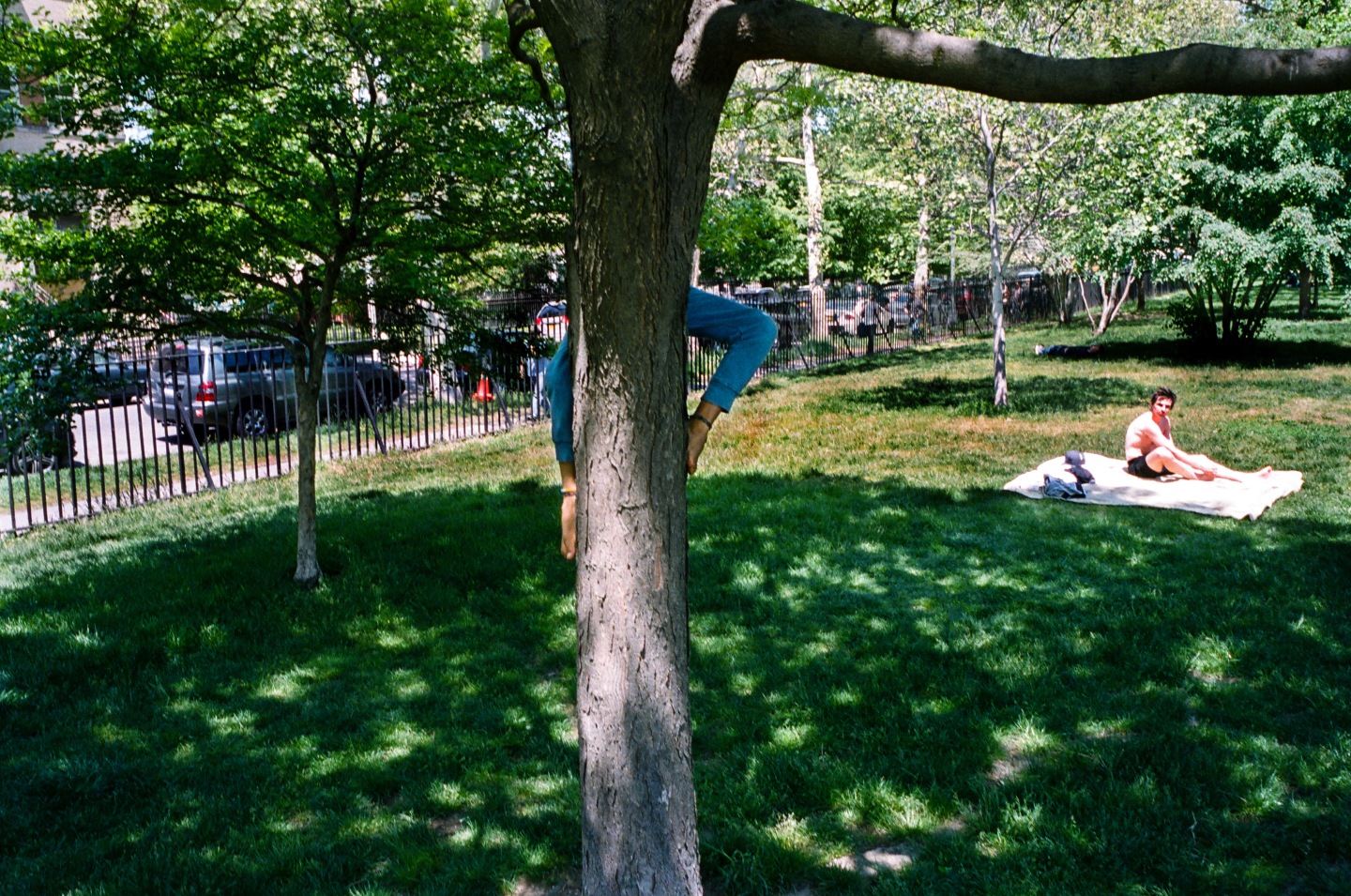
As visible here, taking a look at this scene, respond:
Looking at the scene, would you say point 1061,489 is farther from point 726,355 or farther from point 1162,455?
point 726,355

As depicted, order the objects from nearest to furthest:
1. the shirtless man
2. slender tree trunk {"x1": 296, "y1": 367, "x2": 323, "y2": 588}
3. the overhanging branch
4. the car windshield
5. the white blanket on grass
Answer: the overhanging branch < slender tree trunk {"x1": 296, "y1": 367, "x2": 323, "y2": 588} < the white blanket on grass < the shirtless man < the car windshield

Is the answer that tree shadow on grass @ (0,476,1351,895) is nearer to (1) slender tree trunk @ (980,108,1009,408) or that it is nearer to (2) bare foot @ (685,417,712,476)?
(2) bare foot @ (685,417,712,476)

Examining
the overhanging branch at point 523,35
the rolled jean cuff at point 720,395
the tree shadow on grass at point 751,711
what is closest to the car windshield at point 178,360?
the tree shadow on grass at point 751,711

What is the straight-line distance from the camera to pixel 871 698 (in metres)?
5.25

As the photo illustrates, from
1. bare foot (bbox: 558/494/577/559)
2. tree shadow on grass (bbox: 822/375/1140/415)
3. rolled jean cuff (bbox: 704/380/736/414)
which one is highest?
rolled jean cuff (bbox: 704/380/736/414)

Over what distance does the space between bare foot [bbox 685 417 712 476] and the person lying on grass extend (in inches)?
2.1

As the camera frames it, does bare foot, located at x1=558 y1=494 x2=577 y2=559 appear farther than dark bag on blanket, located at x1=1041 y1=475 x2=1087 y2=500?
No

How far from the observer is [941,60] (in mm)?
2838

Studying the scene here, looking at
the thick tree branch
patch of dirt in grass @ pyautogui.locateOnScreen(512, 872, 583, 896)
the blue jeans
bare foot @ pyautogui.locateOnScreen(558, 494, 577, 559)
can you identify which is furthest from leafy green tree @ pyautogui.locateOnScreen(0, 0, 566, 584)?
patch of dirt in grass @ pyautogui.locateOnScreen(512, 872, 583, 896)

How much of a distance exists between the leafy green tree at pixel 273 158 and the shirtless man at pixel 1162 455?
6.15 meters

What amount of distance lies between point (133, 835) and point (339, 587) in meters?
3.18

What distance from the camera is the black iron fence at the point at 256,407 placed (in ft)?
25.6

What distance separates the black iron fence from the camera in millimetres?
7816

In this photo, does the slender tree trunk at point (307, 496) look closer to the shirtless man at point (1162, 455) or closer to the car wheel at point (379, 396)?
the car wheel at point (379, 396)
